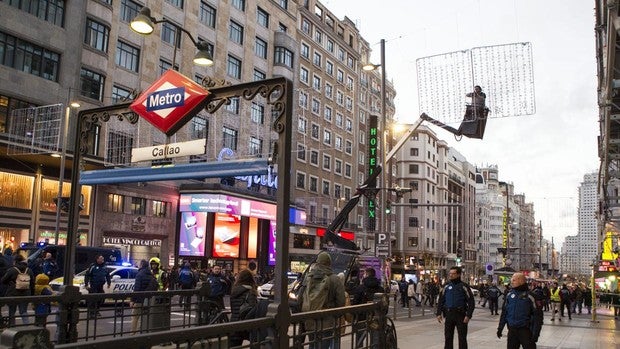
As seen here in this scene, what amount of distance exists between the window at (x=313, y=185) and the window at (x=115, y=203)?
85.0 feet

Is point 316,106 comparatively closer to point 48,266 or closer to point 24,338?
point 48,266

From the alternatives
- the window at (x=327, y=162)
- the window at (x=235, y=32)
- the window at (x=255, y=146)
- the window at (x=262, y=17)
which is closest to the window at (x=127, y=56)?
the window at (x=235, y=32)

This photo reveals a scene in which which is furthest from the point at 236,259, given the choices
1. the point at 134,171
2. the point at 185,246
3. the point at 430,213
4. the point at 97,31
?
the point at 430,213

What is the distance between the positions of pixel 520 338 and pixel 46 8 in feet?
99.8

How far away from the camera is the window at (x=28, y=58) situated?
29.9 m

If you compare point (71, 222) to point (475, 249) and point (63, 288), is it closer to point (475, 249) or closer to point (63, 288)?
point (63, 288)

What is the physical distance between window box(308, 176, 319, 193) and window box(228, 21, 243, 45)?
17.7 m

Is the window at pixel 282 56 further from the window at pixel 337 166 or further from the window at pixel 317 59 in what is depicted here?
the window at pixel 337 166

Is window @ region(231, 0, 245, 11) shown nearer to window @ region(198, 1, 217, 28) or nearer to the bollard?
window @ region(198, 1, 217, 28)

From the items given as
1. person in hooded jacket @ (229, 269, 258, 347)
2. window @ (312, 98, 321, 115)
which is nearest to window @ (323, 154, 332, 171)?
window @ (312, 98, 321, 115)

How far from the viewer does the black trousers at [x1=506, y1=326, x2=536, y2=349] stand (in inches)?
389

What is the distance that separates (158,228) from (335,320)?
34.8m

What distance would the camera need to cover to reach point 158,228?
40000 mm

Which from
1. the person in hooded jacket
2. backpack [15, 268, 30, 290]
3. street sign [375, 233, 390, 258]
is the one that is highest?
street sign [375, 233, 390, 258]
